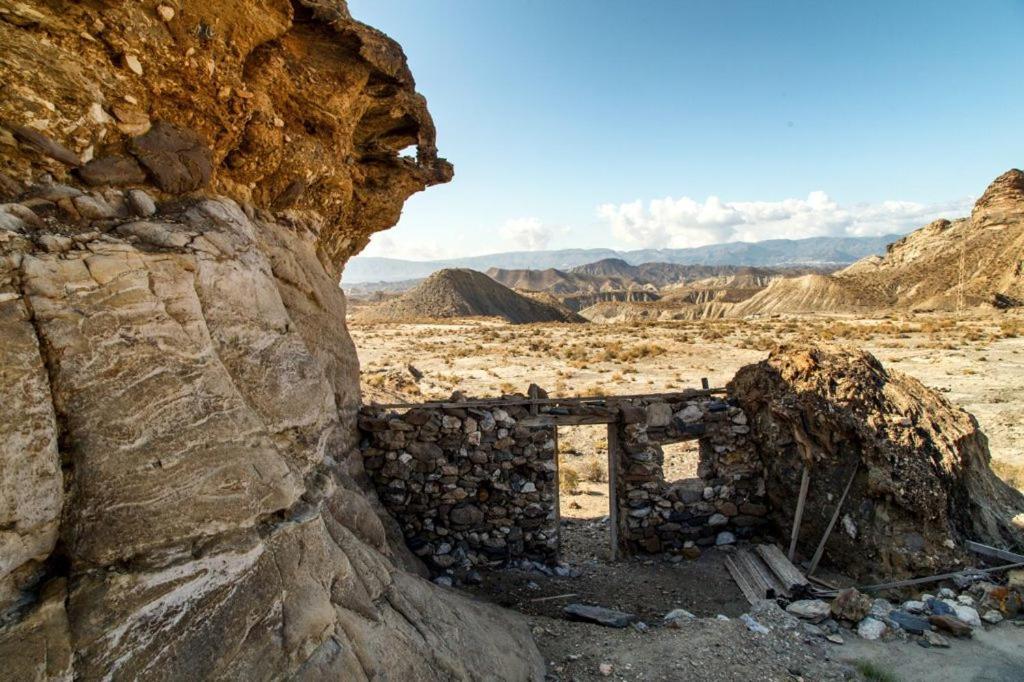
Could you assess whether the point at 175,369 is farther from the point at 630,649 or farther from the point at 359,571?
the point at 630,649

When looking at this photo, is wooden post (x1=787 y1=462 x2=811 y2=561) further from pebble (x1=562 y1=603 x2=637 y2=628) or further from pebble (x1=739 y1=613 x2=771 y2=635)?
pebble (x1=562 y1=603 x2=637 y2=628)

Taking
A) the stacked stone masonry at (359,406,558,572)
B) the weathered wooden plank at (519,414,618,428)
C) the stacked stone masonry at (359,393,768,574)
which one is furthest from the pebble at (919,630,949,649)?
the stacked stone masonry at (359,406,558,572)

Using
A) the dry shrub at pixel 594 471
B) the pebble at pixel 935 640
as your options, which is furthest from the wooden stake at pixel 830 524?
the dry shrub at pixel 594 471

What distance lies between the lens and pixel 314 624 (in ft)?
13.1

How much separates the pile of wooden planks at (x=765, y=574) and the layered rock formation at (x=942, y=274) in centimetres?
5715

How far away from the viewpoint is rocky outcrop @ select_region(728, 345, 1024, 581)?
7.71 metres

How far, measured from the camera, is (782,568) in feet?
26.4

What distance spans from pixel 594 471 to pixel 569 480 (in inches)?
33.8

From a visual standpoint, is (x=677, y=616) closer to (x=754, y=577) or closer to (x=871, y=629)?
(x=754, y=577)

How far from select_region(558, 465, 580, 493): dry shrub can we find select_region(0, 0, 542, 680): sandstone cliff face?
624 cm

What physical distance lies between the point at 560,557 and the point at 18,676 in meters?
7.25

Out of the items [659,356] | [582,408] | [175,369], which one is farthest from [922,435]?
[659,356]

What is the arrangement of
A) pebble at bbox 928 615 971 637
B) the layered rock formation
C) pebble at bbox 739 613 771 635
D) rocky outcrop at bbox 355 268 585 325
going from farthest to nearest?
rocky outcrop at bbox 355 268 585 325 < the layered rock formation < pebble at bbox 739 613 771 635 < pebble at bbox 928 615 971 637

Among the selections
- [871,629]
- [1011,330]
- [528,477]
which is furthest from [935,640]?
[1011,330]
